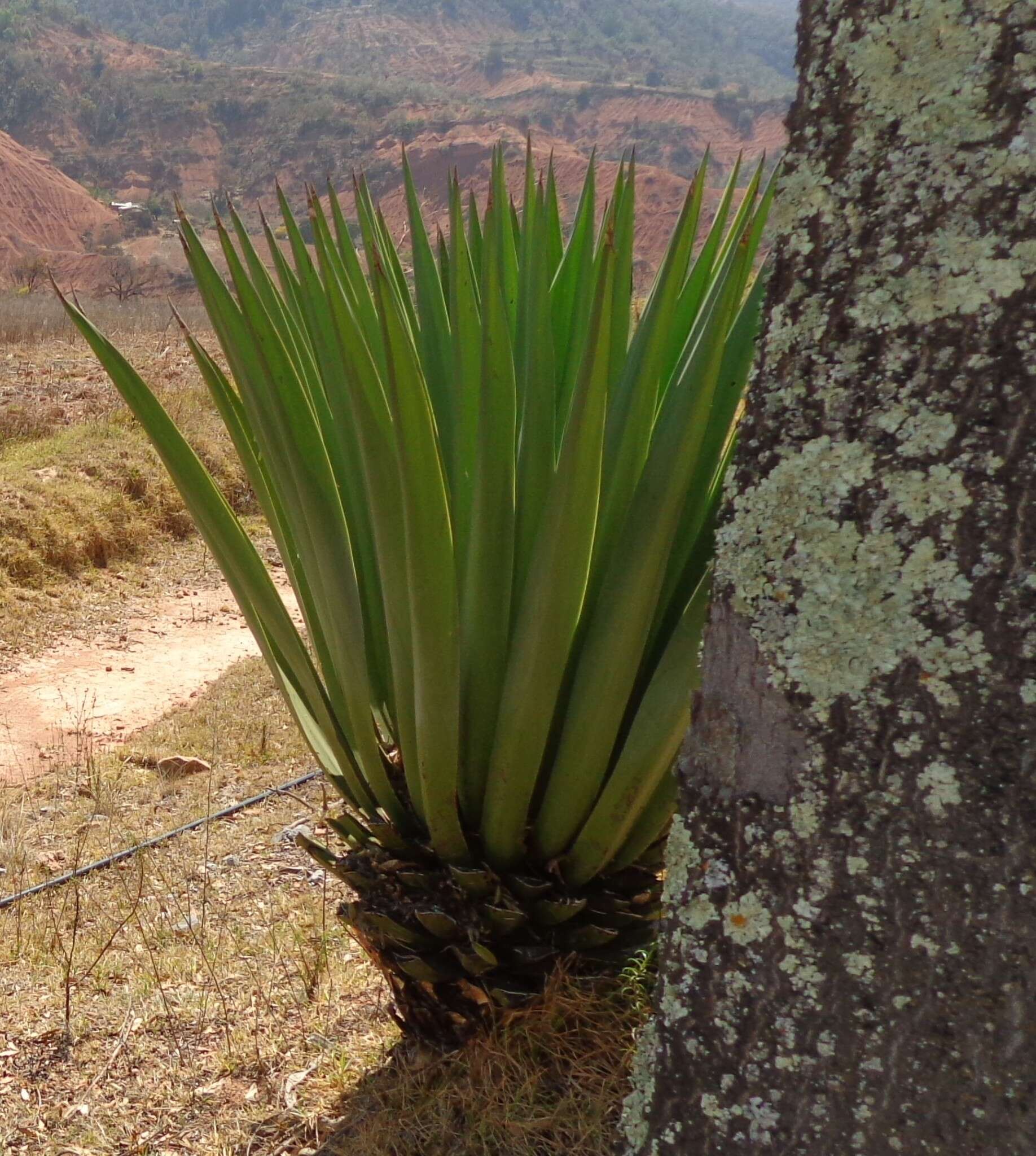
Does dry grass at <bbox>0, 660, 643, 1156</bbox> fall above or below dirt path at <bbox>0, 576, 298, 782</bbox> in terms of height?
above

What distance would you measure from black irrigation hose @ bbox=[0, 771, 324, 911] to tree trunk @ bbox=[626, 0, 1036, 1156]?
256cm

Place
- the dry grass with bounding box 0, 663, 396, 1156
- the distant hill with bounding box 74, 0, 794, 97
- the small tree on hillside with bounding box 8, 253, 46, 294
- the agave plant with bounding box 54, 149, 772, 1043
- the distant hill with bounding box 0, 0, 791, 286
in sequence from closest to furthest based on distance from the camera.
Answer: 1. the agave plant with bounding box 54, 149, 772, 1043
2. the dry grass with bounding box 0, 663, 396, 1156
3. the small tree on hillside with bounding box 8, 253, 46, 294
4. the distant hill with bounding box 0, 0, 791, 286
5. the distant hill with bounding box 74, 0, 794, 97

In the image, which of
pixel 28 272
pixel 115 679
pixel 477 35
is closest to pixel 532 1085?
pixel 115 679

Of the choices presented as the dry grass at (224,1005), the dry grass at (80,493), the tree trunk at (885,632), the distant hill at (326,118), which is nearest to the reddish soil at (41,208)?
the distant hill at (326,118)

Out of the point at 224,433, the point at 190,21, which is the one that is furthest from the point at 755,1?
the point at 224,433

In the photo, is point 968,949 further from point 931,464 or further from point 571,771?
point 571,771

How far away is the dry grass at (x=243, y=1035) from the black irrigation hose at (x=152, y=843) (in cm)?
4

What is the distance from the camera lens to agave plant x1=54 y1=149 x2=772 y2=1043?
1.29 meters

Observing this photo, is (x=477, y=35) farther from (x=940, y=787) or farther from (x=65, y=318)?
(x=940, y=787)

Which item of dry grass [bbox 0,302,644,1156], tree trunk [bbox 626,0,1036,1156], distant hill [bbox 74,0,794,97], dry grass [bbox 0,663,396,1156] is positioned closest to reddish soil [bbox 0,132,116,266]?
distant hill [bbox 74,0,794,97]

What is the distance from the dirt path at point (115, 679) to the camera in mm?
5809

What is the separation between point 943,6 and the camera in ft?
2.70

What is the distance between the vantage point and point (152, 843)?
4.07 meters

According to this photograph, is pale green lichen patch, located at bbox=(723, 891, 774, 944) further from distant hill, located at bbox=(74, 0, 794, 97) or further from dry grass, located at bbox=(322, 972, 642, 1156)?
distant hill, located at bbox=(74, 0, 794, 97)
